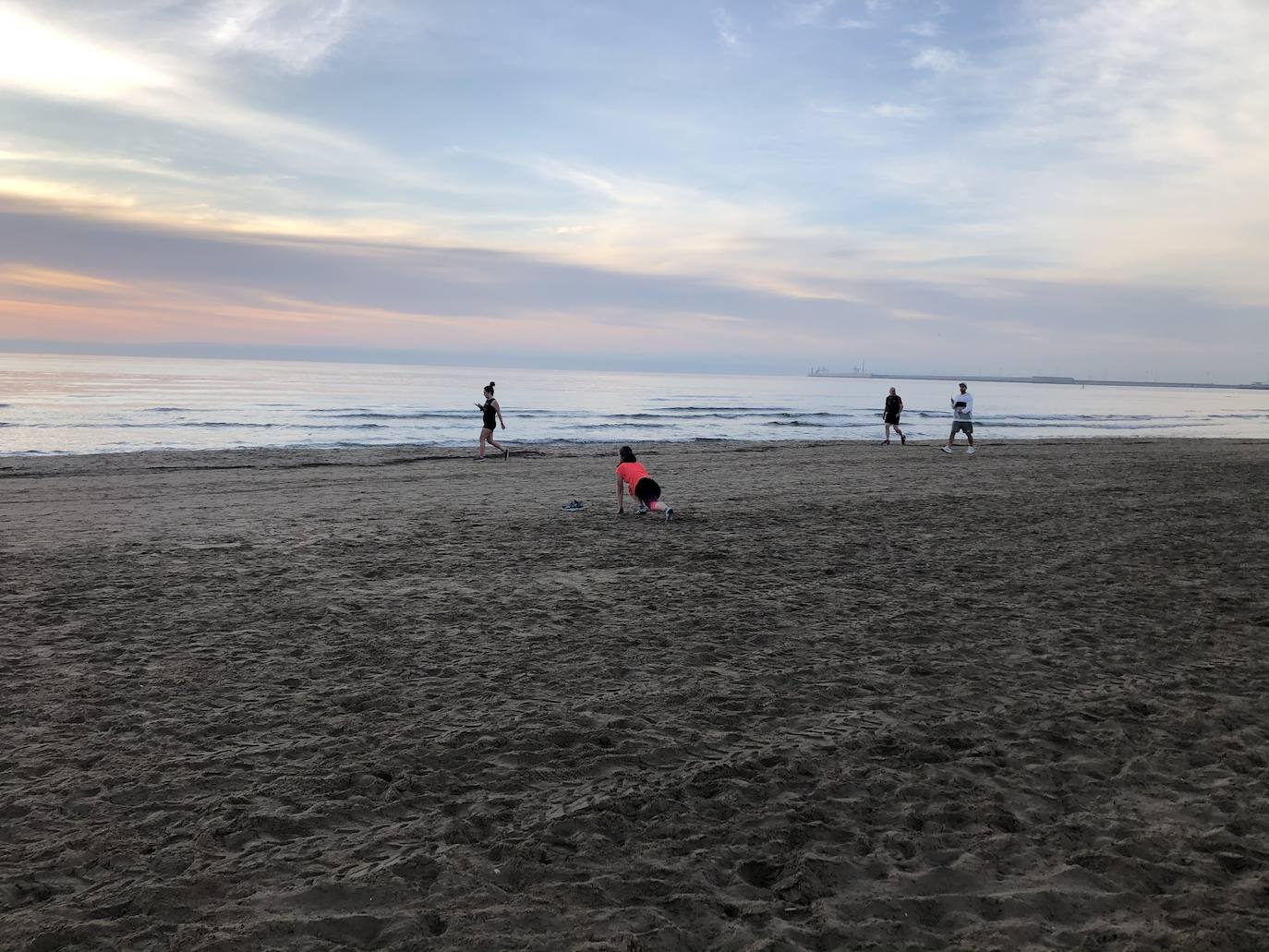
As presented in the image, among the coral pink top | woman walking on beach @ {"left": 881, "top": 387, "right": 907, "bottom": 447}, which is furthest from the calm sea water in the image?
the coral pink top

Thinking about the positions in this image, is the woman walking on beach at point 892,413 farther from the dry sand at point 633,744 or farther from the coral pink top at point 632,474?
the dry sand at point 633,744

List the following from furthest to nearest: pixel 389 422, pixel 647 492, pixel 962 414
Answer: pixel 389 422
pixel 962 414
pixel 647 492

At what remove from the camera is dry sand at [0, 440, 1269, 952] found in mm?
2938

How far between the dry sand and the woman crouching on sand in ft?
6.09

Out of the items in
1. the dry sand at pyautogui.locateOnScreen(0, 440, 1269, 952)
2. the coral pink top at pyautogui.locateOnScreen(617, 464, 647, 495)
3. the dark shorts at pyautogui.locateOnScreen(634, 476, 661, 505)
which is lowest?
the dry sand at pyautogui.locateOnScreen(0, 440, 1269, 952)

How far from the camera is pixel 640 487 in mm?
11398

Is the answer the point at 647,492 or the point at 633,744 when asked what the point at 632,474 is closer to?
A: the point at 647,492

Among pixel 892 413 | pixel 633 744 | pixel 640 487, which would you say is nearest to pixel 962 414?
pixel 892 413

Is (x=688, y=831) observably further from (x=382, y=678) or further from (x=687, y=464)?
(x=687, y=464)

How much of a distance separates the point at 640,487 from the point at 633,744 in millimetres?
7220

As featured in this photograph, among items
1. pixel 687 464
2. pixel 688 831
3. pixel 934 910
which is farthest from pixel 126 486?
pixel 934 910

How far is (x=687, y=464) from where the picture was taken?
20.3m

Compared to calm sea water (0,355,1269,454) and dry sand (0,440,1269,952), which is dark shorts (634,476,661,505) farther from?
calm sea water (0,355,1269,454)

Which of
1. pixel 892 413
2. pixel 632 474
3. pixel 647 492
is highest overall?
pixel 892 413
